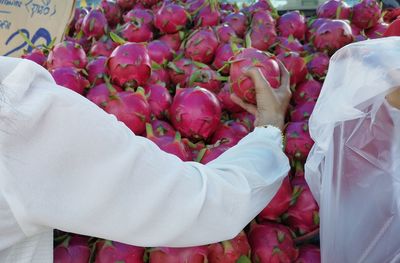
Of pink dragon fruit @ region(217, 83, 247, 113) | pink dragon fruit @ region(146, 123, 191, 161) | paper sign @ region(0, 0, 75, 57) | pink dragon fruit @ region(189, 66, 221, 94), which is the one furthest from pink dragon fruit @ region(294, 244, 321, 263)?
paper sign @ region(0, 0, 75, 57)

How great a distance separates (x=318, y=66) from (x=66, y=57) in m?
0.88

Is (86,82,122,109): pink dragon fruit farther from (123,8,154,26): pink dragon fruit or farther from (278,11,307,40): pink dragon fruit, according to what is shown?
(278,11,307,40): pink dragon fruit

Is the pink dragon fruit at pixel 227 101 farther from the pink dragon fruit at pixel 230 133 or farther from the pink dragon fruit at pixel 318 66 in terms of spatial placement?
the pink dragon fruit at pixel 318 66

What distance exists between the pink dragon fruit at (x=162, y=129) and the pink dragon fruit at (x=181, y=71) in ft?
1.01

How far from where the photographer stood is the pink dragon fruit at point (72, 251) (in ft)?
3.02

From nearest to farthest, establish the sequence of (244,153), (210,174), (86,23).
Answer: (210,174) → (244,153) → (86,23)

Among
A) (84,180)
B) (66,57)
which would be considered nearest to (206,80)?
(66,57)

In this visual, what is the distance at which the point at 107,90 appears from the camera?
1.22 m

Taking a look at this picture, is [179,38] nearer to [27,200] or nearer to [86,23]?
[86,23]

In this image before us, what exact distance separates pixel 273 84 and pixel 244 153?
382 millimetres

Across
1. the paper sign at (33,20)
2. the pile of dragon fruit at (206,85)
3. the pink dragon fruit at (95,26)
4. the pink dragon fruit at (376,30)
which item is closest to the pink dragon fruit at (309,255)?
the pile of dragon fruit at (206,85)

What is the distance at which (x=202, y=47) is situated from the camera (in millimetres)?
1576

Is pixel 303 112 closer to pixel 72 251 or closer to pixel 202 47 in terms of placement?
pixel 202 47

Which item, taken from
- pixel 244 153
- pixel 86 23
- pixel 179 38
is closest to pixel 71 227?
pixel 244 153
